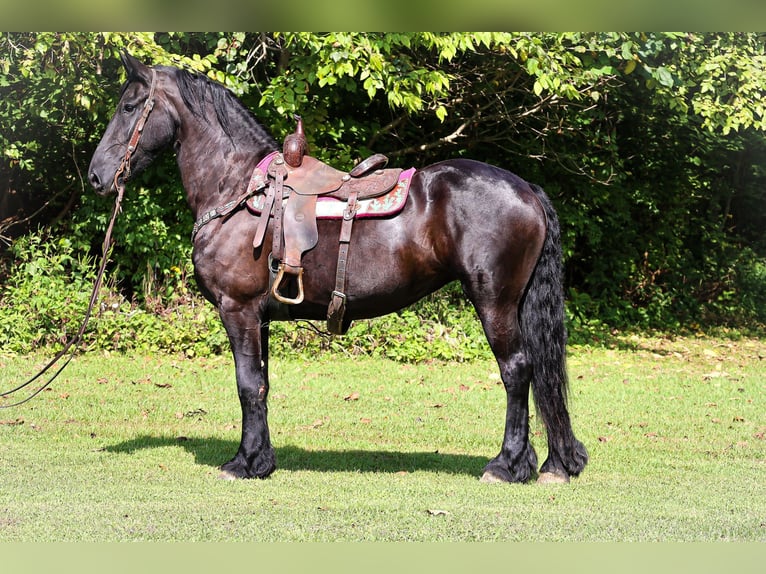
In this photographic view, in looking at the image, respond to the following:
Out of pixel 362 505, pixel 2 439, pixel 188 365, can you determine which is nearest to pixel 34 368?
pixel 188 365

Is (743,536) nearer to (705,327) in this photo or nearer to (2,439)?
(2,439)

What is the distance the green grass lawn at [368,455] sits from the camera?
176 inches

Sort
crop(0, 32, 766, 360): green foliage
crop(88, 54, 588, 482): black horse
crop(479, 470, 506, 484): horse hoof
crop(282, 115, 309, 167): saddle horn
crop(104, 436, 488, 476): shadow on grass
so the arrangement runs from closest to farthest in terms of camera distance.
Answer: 1. crop(88, 54, 588, 482): black horse
2. crop(479, 470, 506, 484): horse hoof
3. crop(282, 115, 309, 167): saddle horn
4. crop(104, 436, 488, 476): shadow on grass
5. crop(0, 32, 766, 360): green foliage

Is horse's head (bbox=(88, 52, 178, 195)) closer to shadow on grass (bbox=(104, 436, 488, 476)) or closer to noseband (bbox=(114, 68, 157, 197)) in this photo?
noseband (bbox=(114, 68, 157, 197))

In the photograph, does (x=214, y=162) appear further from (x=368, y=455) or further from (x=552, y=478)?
(x=552, y=478)

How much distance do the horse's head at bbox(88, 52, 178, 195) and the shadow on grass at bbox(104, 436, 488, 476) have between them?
6.94ft

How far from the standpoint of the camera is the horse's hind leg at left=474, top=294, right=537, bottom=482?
5414 mm

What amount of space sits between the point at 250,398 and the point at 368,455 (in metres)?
1.35

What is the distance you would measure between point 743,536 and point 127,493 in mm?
3451

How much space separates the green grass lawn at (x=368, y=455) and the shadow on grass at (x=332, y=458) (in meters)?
0.02

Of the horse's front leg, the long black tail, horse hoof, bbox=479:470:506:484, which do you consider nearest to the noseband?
the horse's front leg

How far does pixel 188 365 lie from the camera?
11.0 metres

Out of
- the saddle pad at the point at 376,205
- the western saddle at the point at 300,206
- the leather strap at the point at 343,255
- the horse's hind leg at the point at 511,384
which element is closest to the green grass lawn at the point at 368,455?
the horse's hind leg at the point at 511,384

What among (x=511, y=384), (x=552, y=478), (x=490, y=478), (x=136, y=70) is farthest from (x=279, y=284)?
(x=552, y=478)
